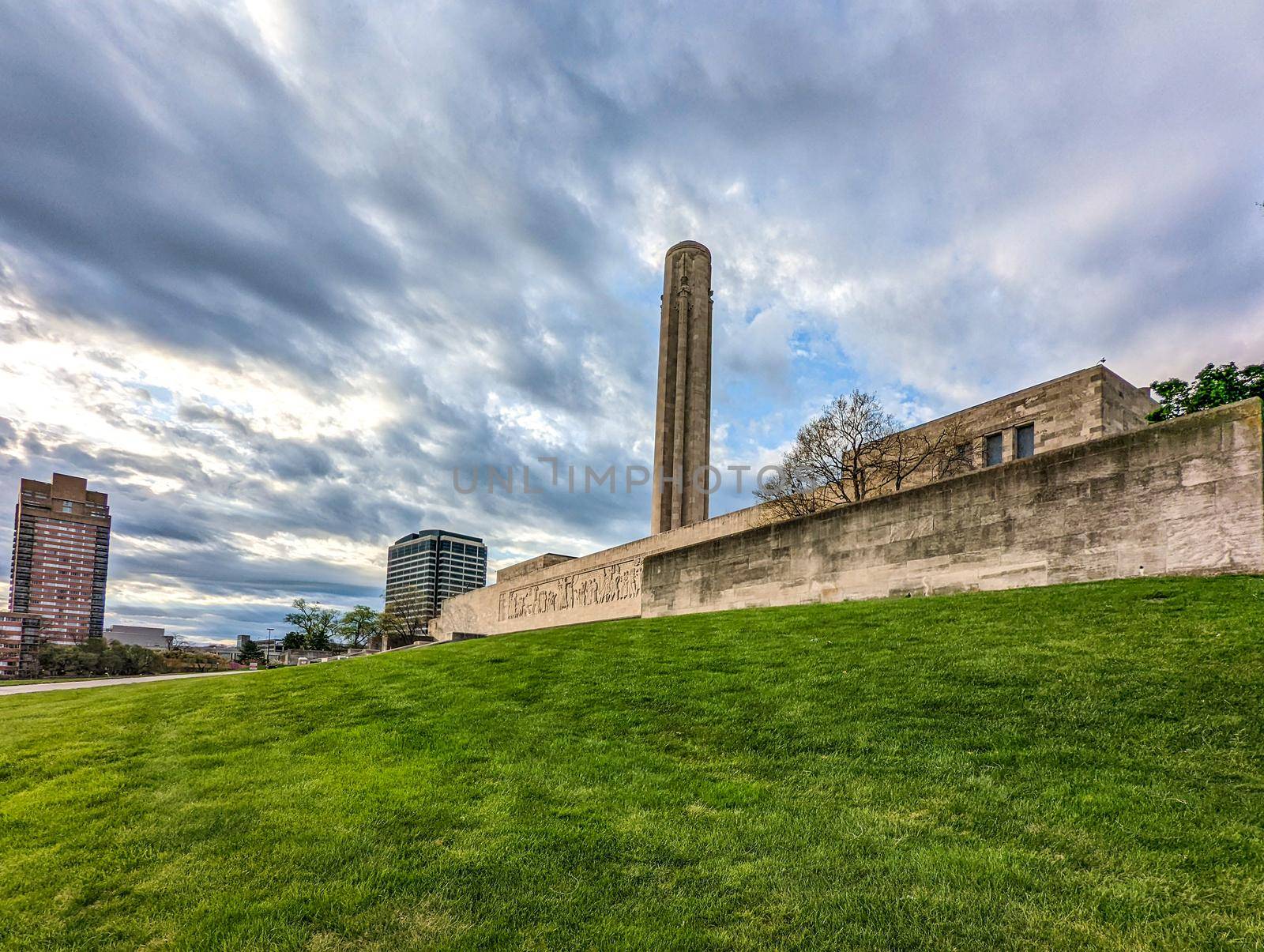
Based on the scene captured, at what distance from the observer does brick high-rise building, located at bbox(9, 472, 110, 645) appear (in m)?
132

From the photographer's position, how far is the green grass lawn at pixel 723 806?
12.6 ft

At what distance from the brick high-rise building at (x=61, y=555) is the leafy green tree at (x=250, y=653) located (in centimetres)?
3642

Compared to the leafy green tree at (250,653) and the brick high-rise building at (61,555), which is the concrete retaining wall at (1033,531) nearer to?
the leafy green tree at (250,653)

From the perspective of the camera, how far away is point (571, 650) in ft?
41.7

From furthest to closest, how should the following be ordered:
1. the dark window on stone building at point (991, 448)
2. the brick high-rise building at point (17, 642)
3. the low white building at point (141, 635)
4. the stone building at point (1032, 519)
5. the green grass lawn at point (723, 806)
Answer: the low white building at point (141, 635)
the brick high-rise building at point (17, 642)
the dark window on stone building at point (991, 448)
the stone building at point (1032, 519)
the green grass lawn at point (723, 806)

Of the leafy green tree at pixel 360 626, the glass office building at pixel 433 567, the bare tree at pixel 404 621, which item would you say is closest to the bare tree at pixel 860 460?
the bare tree at pixel 404 621

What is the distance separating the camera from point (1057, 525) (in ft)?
38.0

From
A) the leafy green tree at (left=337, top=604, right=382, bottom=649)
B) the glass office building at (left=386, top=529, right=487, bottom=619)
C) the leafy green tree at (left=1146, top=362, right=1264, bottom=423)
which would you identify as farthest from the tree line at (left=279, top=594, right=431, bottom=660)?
the leafy green tree at (left=1146, top=362, right=1264, bottom=423)

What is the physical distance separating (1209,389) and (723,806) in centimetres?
2948

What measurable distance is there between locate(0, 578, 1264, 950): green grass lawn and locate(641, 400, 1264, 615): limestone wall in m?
1.17

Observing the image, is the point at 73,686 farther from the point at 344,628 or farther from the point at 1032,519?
the point at 344,628

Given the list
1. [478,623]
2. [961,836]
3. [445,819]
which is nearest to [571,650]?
[445,819]

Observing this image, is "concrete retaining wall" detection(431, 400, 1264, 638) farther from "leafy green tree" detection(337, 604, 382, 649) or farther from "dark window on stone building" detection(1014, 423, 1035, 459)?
"leafy green tree" detection(337, 604, 382, 649)

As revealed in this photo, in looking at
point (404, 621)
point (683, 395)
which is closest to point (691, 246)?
point (683, 395)
